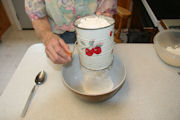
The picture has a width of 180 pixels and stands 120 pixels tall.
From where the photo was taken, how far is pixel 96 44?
40cm

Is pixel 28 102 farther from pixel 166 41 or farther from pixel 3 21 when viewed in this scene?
pixel 3 21

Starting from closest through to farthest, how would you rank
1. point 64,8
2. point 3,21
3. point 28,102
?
point 28,102 < point 64,8 < point 3,21

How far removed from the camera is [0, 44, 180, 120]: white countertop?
0.48 metres

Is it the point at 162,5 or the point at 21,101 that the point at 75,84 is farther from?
the point at 162,5

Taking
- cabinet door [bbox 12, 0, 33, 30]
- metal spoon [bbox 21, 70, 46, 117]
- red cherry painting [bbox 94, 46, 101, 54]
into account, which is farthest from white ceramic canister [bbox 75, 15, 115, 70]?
cabinet door [bbox 12, 0, 33, 30]

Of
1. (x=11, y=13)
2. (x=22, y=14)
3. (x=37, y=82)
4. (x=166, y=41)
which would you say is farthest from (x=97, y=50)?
(x=11, y=13)

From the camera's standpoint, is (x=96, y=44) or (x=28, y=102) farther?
(x=28, y=102)

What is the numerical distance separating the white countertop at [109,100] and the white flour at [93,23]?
274mm

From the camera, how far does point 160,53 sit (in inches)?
26.0

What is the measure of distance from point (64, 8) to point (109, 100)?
49 centimetres

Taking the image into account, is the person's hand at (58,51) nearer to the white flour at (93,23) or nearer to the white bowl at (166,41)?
the white flour at (93,23)

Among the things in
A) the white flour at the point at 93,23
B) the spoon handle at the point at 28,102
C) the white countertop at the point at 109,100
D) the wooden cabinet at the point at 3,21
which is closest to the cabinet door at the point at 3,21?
the wooden cabinet at the point at 3,21

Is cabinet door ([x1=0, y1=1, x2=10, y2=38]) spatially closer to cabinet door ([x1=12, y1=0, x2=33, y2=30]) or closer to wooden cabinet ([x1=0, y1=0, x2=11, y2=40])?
wooden cabinet ([x1=0, y1=0, x2=11, y2=40])

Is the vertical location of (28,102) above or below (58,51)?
below
